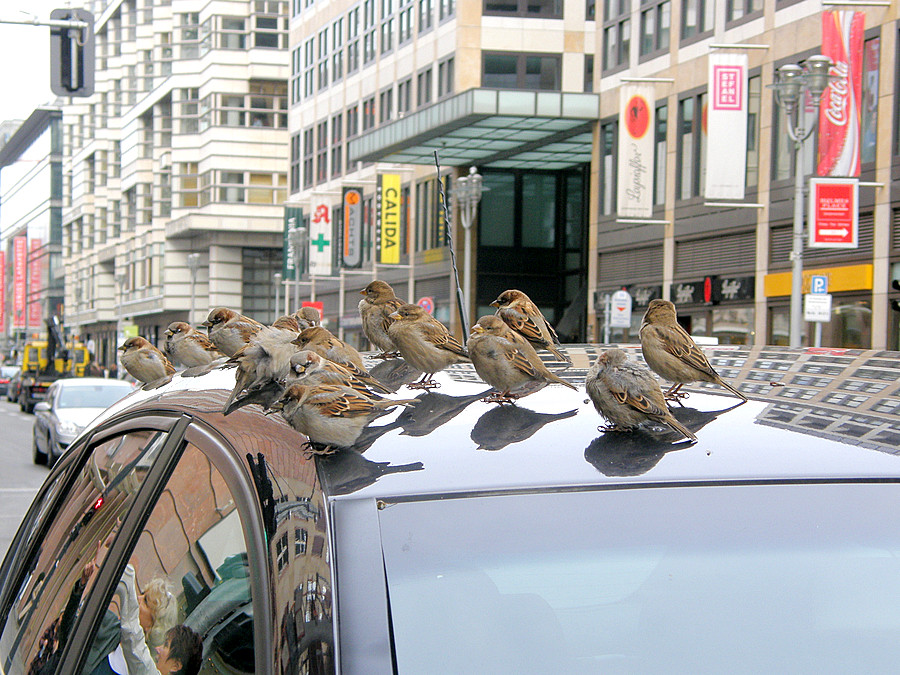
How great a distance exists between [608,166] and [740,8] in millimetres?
8657

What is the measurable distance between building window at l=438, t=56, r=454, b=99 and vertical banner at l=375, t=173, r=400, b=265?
5.53 metres

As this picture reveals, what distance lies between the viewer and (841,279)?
1088 inches

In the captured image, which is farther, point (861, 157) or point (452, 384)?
point (861, 157)

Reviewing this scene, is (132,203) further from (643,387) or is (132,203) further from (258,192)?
(643,387)

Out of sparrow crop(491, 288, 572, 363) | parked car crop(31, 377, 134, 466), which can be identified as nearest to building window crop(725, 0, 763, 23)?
parked car crop(31, 377, 134, 466)

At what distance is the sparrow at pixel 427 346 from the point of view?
300cm

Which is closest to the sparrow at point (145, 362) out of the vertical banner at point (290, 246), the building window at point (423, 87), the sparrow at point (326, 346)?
the sparrow at point (326, 346)

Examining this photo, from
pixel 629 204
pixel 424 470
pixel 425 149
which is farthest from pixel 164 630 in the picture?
pixel 425 149

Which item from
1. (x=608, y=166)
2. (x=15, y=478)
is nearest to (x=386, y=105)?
(x=608, y=166)

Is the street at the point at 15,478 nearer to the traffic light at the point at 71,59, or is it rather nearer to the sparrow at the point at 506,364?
the sparrow at the point at 506,364

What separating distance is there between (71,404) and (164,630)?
65.7 feet

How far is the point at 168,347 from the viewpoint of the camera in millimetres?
4688

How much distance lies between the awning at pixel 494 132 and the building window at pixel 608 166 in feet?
2.28

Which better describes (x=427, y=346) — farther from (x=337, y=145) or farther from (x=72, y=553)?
(x=337, y=145)
